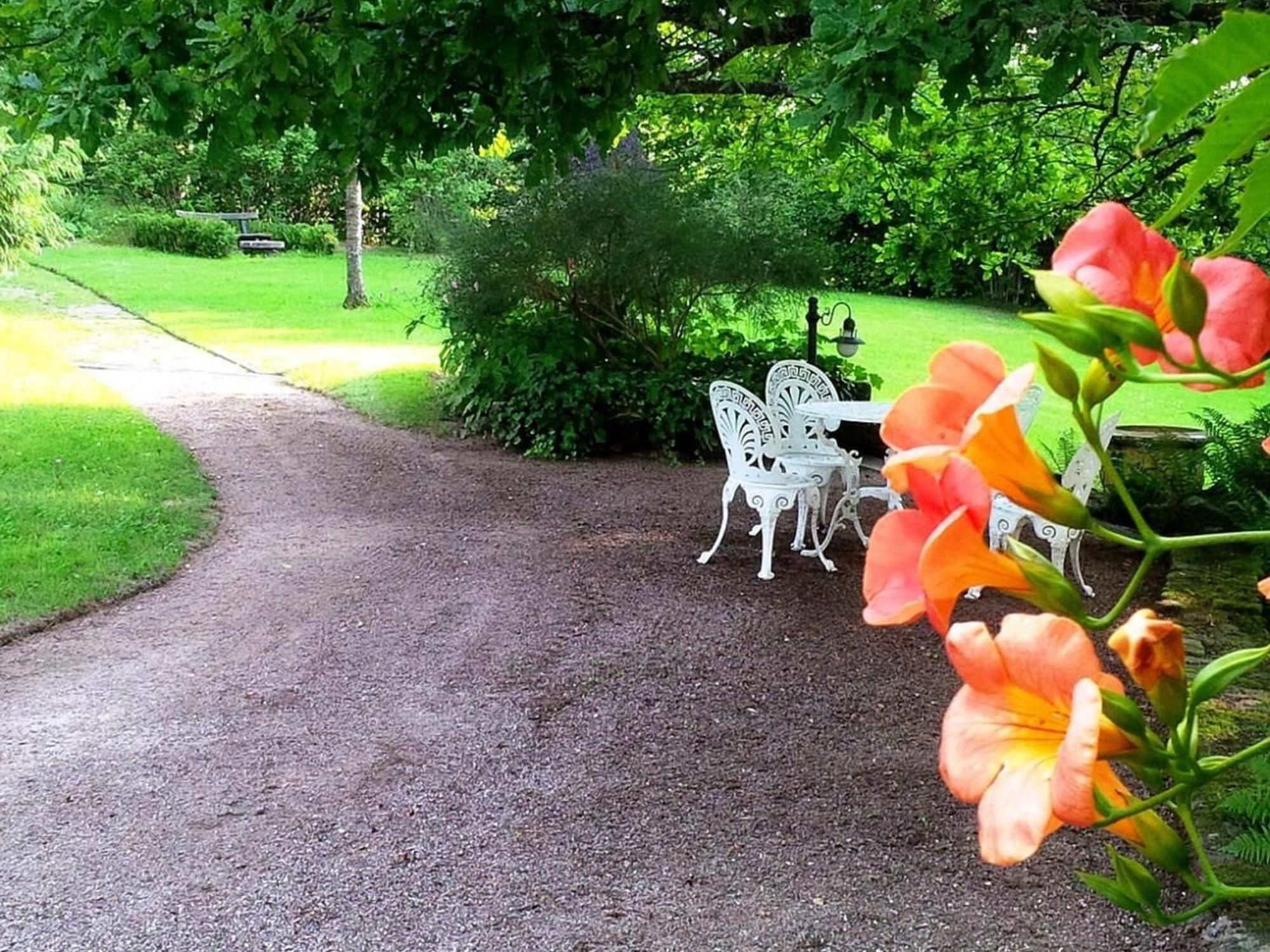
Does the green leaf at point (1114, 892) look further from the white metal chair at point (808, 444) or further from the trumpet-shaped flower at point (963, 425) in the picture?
the white metal chair at point (808, 444)

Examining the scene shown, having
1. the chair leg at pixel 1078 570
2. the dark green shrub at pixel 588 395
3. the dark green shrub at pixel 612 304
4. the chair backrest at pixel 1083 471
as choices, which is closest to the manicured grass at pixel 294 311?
the dark green shrub at pixel 588 395

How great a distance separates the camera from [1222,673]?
43cm

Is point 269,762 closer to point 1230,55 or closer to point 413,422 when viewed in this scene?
point 1230,55

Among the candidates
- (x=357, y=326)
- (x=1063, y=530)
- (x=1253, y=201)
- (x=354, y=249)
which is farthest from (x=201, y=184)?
(x=1253, y=201)

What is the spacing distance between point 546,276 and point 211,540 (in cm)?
Result: 422

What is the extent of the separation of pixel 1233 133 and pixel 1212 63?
4 centimetres

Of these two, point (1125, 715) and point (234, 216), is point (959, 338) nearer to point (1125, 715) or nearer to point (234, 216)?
point (1125, 715)

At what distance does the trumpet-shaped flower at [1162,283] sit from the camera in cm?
43

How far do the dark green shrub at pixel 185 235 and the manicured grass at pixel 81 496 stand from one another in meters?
14.9

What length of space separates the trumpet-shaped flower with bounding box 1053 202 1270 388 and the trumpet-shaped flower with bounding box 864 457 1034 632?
10cm

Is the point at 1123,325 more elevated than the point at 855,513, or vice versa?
the point at 1123,325

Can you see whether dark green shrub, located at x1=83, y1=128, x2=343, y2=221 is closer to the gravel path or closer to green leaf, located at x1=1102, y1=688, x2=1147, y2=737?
the gravel path

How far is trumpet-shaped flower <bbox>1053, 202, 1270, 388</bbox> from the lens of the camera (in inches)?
17.0

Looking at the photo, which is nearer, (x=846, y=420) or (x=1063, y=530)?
(x=1063, y=530)
